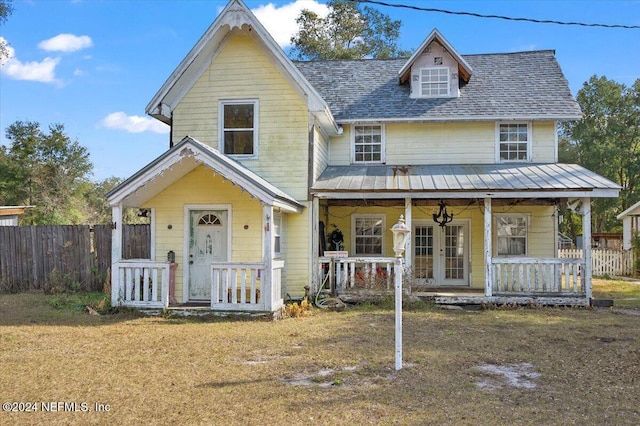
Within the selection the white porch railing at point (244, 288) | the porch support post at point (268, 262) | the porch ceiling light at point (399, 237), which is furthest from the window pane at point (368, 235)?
the porch ceiling light at point (399, 237)

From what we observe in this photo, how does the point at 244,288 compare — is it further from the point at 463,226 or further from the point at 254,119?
the point at 463,226

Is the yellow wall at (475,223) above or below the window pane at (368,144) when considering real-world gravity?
below

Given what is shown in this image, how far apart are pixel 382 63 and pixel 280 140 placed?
23.1ft

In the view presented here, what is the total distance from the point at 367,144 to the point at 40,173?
27634 mm

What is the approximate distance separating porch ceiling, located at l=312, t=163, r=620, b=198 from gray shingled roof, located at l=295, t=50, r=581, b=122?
5.47 ft

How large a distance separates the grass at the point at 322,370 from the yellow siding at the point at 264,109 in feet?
13.8

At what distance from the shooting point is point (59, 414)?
5.23 meters

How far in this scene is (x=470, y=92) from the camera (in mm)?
16203

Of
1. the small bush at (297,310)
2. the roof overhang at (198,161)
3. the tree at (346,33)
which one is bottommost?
the small bush at (297,310)

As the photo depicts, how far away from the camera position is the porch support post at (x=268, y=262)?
10.9 metres

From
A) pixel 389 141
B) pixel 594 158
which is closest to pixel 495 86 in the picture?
pixel 389 141

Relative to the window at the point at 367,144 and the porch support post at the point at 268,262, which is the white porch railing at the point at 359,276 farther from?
the window at the point at 367,144


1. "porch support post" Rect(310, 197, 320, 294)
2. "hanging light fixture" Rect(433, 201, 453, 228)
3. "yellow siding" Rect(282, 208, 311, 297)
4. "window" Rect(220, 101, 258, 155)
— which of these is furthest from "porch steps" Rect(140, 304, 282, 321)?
"hanging light fixture" Rect(433, 201, 453, 228)

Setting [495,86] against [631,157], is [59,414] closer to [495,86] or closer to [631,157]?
[495,86]
